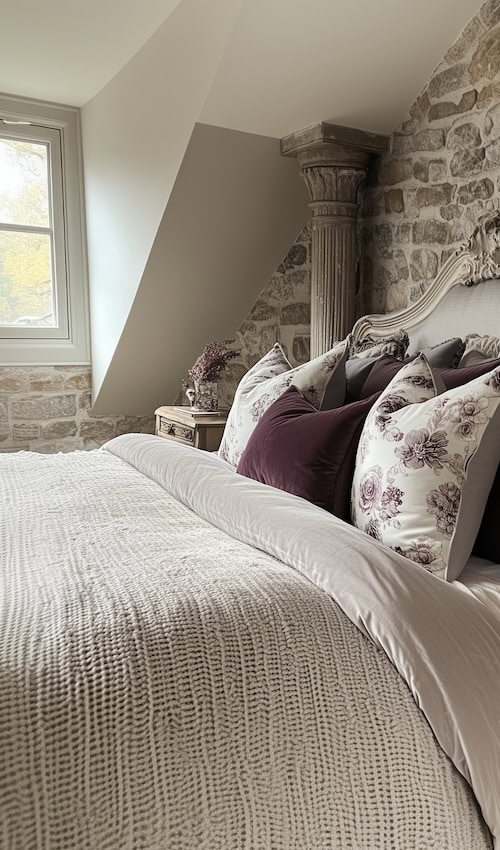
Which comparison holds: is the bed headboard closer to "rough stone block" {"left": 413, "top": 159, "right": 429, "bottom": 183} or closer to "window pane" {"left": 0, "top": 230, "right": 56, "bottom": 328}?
"rough stone block" {"left": 413, "top": 159, "right": 429, "bottom": 183}

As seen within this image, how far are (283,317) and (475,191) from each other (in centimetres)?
137

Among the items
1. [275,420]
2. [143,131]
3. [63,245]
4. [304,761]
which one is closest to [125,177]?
[143,131]

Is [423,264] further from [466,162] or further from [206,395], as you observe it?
[206,395]

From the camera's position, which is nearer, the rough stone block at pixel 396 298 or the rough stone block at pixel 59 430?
the rough stone block at pixel 396 298

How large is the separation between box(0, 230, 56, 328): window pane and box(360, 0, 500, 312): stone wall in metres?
1.99

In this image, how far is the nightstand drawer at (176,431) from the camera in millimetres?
3197

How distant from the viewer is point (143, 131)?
3117 mm

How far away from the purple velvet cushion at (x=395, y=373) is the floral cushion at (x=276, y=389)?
10cm

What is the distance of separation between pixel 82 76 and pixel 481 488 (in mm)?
3055

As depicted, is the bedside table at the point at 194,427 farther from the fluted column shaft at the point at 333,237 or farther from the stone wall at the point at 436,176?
the stone wall at the point at 436,176

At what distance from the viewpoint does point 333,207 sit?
290 centimetres

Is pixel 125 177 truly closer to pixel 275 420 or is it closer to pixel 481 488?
pixel 275 420

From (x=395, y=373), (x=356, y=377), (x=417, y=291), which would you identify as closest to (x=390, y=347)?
(x=356, y=377)

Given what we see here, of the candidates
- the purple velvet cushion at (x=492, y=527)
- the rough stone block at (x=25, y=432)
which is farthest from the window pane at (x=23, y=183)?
the purple velvet cushion at (x=492, y=527)
